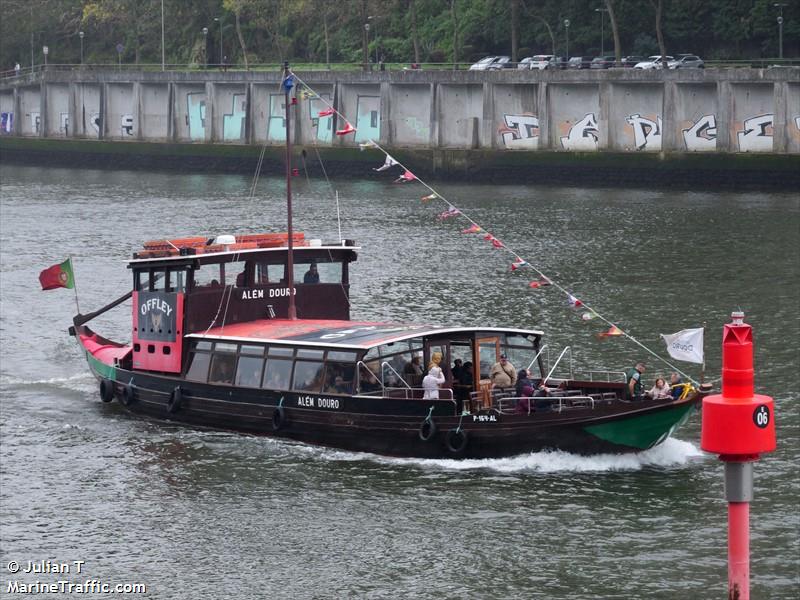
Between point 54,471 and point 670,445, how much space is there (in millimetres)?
13450

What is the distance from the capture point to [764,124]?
280ft

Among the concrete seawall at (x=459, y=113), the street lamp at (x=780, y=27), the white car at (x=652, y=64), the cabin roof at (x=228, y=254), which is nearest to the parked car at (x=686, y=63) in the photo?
the white car at (x=652, y=64)

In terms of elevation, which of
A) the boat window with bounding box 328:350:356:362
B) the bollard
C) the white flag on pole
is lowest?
the boat window with bounding box 328:350:356:362

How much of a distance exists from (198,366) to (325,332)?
3.68m

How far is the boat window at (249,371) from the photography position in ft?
111

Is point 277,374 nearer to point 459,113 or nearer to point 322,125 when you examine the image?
point 459,113

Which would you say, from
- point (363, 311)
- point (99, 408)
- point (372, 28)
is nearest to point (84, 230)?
point (363, 311)

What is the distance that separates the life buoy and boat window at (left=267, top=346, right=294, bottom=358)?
6365 mm

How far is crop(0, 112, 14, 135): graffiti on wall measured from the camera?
416ft

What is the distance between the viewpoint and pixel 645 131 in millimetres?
90438

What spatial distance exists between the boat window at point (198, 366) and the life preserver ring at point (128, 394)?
82.6 inches

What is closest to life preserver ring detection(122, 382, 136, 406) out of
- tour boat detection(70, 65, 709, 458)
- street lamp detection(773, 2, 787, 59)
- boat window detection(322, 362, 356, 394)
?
tour boat detection(70, 65, 709, 458)

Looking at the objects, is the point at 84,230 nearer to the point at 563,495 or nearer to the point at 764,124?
the point at 764,124

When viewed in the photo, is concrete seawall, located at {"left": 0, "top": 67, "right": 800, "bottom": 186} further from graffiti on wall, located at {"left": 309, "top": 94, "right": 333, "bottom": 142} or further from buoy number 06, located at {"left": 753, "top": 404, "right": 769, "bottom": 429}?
buoy number 06, located at {"left": 753, "top": 404, "right": 769, "bottom": 429}
